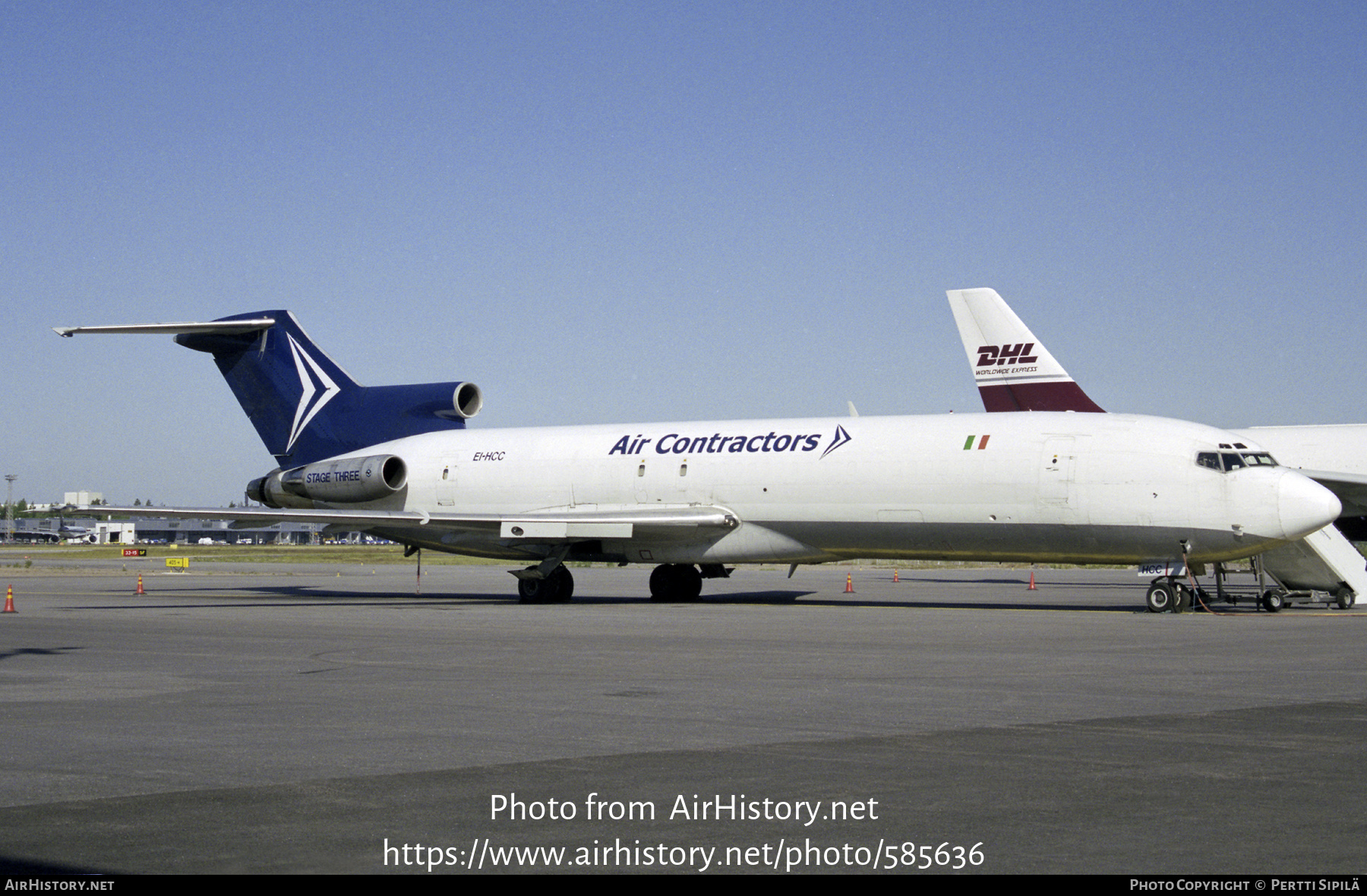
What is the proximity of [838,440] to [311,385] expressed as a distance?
49.3 feet

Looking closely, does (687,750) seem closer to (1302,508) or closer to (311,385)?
(1302,508)

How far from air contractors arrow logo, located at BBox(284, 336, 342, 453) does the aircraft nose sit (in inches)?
903

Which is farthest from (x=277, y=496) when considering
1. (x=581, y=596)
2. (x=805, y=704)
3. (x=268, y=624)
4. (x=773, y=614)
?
(x=805, y=704)

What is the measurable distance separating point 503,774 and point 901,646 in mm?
9906

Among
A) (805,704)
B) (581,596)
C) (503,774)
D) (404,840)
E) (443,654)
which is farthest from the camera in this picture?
(581,596)

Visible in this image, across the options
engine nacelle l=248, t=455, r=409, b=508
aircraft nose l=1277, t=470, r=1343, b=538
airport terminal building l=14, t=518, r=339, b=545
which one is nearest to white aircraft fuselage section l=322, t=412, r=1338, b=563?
aircraft nose l=1277, t=470, r=1343, b=538

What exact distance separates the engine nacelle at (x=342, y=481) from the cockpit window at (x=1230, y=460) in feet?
61.0

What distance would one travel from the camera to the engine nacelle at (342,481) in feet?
107

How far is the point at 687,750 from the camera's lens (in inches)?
348

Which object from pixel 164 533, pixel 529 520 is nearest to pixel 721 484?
pixel 529 520

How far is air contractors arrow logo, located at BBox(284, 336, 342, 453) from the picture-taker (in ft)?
116

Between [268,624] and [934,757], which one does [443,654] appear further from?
[934,757]

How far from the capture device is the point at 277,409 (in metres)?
35.6

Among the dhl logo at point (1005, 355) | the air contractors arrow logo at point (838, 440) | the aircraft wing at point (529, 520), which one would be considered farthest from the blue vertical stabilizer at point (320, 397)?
the dhl logo at point (1005, 355)
